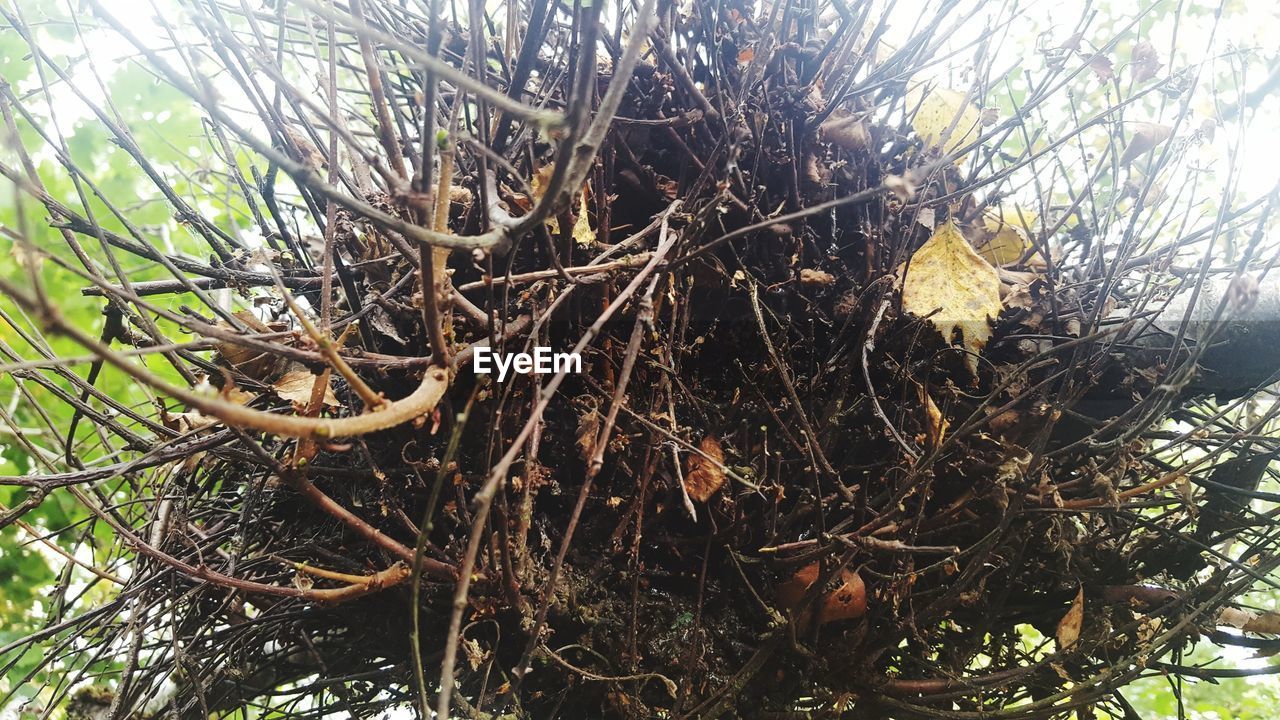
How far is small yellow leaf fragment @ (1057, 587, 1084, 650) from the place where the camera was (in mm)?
948

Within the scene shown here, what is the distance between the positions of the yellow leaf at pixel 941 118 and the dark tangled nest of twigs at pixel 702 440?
11 millimetres

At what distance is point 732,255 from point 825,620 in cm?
50

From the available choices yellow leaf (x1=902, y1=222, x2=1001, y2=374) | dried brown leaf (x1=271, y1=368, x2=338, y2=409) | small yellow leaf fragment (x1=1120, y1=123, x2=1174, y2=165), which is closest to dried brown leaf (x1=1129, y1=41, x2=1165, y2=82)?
small yellow leaf fragment (x1=1120, y1=123, x2=1174, y2=165)

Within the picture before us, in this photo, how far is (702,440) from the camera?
0.87 metres

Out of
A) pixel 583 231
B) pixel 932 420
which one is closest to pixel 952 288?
pixel 932 420

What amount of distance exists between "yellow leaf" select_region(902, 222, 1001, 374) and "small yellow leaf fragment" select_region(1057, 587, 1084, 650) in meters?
0.42

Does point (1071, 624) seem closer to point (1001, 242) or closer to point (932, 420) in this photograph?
point (932, 420)

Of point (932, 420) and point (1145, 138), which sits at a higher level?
point (1145, 138)

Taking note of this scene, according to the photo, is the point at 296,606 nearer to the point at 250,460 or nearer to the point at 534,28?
the point at 250,460

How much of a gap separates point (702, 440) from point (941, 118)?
599mm

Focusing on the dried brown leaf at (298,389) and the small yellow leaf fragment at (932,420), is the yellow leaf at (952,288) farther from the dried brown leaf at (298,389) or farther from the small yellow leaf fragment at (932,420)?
the dried brown leaf at (298,389)

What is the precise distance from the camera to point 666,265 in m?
0.70

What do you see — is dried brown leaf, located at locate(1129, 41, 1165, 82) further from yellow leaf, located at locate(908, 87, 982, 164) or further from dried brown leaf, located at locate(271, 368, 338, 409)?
dried brown leaf, located at locate(271, 368, 338, 409)

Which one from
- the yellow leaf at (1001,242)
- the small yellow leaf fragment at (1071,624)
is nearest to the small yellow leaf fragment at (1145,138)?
the yellow leaf at (1001,242)
